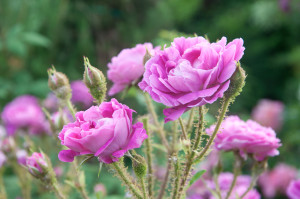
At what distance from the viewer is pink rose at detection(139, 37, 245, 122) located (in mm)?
400

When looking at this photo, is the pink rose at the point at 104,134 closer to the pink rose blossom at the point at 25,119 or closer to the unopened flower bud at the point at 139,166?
the unopened flower bud at the point at 139,166

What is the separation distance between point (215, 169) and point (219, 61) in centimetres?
29

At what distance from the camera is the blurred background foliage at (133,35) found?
1.97m

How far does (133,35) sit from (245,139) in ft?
7.26

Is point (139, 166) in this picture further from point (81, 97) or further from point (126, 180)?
point (81, 97)

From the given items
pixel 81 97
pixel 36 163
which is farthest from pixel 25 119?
pixel 36 163

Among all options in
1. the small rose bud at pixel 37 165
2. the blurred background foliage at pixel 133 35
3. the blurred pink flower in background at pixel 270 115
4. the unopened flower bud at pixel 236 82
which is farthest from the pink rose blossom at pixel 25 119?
the blurred pink flower in background at pixel 270 115

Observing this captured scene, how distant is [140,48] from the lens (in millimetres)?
596

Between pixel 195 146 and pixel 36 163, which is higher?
pixel 36 163

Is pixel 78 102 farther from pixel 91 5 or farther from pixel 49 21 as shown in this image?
pixel 91 5

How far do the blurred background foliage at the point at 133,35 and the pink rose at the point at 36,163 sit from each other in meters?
0.87

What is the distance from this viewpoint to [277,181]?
5.08ft

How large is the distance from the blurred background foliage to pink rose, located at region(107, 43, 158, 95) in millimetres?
889

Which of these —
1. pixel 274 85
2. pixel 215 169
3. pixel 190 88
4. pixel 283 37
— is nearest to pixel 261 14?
pixel 283 37
